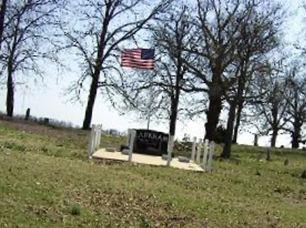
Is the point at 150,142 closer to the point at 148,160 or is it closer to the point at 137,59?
the point at 148,160

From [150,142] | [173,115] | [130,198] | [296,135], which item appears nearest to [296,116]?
[296,135]

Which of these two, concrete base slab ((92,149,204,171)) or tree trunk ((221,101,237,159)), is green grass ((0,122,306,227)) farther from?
tree trunk ((221,101,237,159))

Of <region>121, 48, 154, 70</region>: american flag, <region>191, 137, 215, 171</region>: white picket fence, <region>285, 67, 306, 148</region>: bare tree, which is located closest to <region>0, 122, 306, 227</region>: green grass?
<region>191, 137, 215, 171</region>: white picket fence

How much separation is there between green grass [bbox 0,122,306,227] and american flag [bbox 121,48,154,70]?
15532mm

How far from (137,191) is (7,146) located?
7758mm

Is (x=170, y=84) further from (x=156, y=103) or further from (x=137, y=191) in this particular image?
(x=137, y=191)

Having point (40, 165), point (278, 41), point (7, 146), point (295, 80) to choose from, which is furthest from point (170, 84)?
point (40, 165)

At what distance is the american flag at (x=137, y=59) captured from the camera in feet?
120

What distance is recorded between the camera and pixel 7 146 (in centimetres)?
2156

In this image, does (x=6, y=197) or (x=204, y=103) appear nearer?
(x=6, y=197)

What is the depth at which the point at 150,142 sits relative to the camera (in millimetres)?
30531

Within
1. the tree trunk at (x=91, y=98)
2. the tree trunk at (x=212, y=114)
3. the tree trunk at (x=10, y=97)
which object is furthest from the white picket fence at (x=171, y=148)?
the tree trunk at (x=10, y=97)

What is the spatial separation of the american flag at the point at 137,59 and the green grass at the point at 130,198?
1553 centimetres

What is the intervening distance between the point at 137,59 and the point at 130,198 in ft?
77.8
